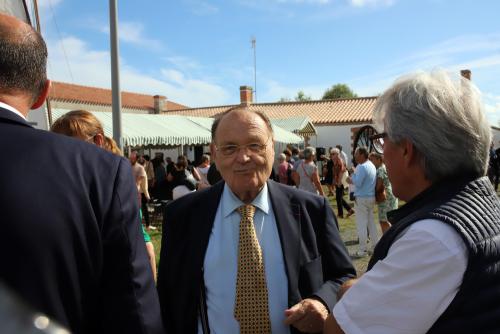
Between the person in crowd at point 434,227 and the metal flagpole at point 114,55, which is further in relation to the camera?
the metal flagpole at point 114,55

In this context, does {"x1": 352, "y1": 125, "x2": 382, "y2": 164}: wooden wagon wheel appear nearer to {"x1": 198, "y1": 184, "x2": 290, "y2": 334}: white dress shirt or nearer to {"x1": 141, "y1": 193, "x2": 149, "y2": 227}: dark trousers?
{"x1": 198, "y1": 184, "x2": 290, "y2": 334}: white dress shirt

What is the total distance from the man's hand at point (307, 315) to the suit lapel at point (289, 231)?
0.25 ft

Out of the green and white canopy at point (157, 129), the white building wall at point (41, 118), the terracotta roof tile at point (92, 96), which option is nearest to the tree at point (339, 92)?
the terracotta roof tile at point (92, 96)

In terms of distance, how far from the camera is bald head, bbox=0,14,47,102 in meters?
1.14

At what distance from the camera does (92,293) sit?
1165mm

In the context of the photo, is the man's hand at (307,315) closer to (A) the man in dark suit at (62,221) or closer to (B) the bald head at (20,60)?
(A) the man in dark suit at (62,221)

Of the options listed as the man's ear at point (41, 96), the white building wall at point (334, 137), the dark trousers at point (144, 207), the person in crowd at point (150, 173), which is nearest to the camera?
the man's ear at point (41, 96)

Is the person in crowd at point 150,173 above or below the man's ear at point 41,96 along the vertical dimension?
below

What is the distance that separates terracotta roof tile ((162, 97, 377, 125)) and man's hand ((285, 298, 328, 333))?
87.3 ft

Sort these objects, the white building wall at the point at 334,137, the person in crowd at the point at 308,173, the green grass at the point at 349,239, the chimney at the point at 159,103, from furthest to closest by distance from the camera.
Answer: the chimney at the point at 159,103
the white building wall at the point at 334,137
the person in crowd at the point at 308,173
the green grass at the point at 349,239

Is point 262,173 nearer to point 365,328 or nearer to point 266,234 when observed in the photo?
point 266,234

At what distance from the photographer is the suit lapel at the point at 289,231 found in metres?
1.91

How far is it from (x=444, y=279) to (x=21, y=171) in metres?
1.08

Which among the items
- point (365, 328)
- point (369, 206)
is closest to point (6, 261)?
point (365, 328)
